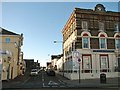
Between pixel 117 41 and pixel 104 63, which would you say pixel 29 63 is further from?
pixel 117 41

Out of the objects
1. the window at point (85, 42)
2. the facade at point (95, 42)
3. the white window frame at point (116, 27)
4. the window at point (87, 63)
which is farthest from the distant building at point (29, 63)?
the white window frame at point (116, 27)

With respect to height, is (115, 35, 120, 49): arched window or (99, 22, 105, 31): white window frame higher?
(99, 22, 105, 31): white window frame

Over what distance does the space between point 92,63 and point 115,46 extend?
17.6 feet

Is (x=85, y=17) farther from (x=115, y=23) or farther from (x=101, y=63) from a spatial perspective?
(x=101, y=63)

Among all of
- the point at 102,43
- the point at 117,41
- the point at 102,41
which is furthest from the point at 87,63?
the point at 117,41

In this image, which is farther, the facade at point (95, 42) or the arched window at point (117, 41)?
the arched window at point (117, 41)

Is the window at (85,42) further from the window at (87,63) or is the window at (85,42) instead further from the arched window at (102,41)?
the arched window at (102,41)

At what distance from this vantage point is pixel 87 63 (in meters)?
38.9

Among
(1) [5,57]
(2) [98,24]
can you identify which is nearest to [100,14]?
(2) [98,24]

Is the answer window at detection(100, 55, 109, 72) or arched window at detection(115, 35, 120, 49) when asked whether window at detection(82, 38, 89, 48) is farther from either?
arched window at detection(115, 35, 120, 49)

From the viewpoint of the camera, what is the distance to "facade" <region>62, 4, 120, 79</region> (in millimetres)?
38719

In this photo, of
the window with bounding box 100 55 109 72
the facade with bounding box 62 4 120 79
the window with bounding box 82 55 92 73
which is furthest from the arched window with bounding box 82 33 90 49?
the window with bounding box 100 55 109 72

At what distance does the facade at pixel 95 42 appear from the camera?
38.7 meters

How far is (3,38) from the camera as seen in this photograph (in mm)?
46375
